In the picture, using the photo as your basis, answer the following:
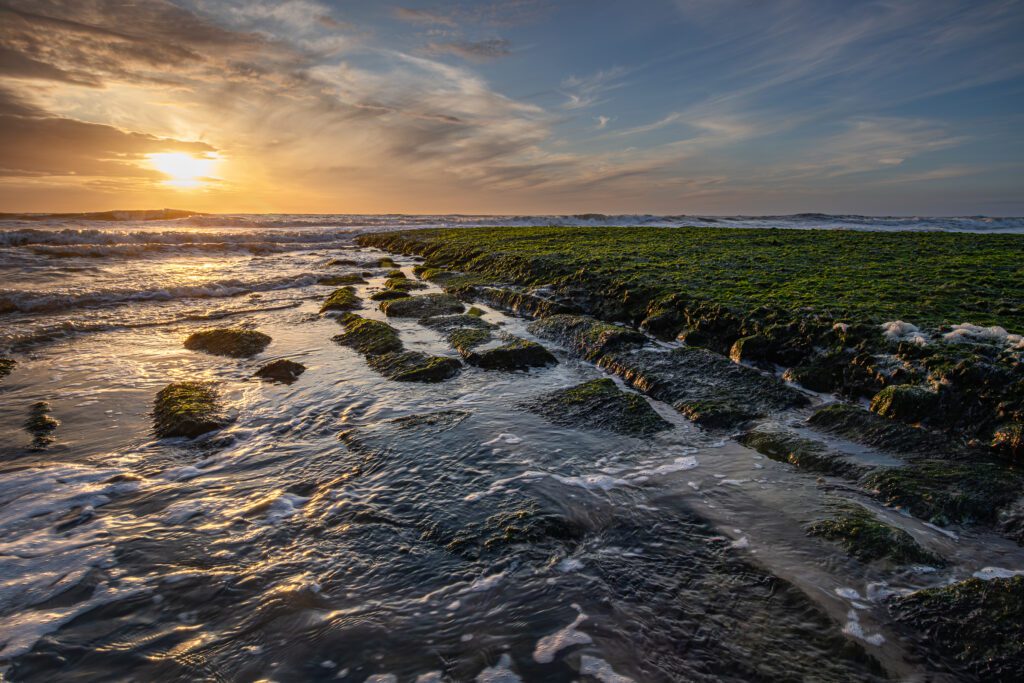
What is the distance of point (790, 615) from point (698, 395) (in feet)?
16.6

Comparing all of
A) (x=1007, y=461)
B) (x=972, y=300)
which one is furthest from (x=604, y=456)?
(x=972, y=300)

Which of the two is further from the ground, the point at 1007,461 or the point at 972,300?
the point at 972,300

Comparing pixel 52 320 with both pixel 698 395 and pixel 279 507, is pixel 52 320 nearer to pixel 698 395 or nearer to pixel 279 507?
pixel 279 507

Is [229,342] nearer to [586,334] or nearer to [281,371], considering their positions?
[281,371]

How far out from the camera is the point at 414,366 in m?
11.4

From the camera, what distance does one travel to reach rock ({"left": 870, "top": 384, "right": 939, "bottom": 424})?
25.2 ft

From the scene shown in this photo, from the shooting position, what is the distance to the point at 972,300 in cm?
1203

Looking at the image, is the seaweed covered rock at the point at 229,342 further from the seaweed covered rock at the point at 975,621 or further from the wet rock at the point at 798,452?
the seaweed covered rock at the point at 975,621

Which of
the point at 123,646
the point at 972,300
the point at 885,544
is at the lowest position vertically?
the point at 123,646

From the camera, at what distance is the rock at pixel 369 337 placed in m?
12.9

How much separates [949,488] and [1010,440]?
1517 mm

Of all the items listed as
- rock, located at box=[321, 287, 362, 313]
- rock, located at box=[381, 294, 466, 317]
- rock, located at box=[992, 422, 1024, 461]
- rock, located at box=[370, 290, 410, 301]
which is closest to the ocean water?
rock, located at box=[992, 422, 1024, 461]

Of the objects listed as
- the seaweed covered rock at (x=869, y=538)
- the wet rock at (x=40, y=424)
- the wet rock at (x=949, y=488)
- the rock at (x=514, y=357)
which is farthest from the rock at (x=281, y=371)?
the wet rock at (x=949, y=488)

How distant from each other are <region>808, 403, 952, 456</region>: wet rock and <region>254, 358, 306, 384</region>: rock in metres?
10.0
